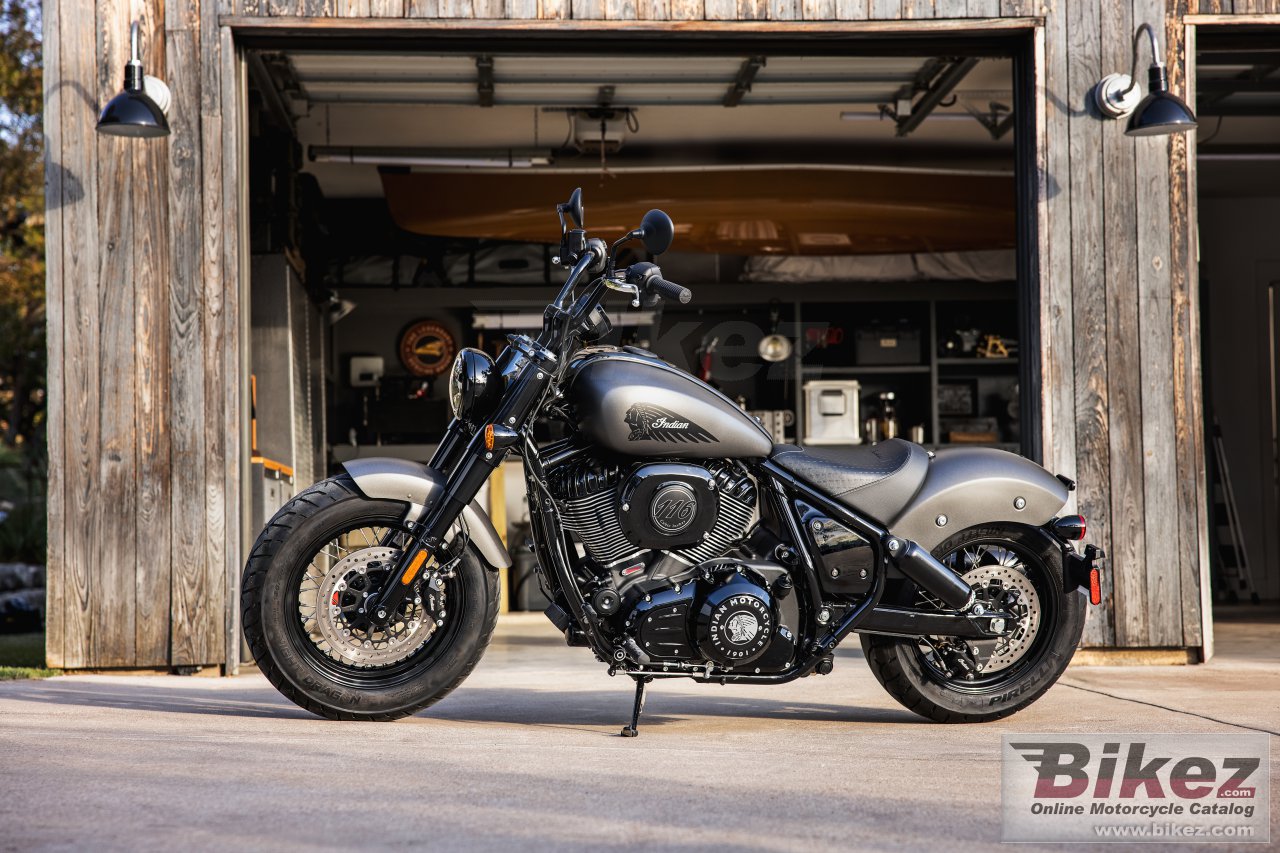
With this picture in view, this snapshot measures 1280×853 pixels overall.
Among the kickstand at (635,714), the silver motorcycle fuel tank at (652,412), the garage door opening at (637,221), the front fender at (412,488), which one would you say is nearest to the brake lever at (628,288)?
the silver motorcycle fuel tank at (652,412)

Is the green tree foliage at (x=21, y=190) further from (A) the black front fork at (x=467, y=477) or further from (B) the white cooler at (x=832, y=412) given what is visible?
(A) the black front fork at (x=467, y=477)

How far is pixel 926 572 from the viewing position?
142 inches

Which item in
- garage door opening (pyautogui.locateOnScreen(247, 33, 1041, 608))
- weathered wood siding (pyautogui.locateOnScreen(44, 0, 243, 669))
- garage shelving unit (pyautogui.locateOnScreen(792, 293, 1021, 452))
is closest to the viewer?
weathered wood siding (pyautogui.locateOnScreen(44, 0, 243, 669))

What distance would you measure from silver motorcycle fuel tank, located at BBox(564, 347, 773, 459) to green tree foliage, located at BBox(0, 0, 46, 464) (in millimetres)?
9192

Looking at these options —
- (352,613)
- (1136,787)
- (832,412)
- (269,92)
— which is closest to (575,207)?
(352,613)

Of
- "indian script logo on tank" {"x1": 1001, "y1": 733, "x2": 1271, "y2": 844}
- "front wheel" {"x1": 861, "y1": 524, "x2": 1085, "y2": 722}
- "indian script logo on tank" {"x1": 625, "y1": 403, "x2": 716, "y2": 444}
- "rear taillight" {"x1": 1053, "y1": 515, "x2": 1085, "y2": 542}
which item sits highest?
"indian script logo on tank" {"x1": 625, "y1": 403, "x2": 716, "y2": 444}

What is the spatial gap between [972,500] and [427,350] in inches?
272

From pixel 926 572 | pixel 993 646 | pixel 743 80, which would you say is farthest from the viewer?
pixel 743 80

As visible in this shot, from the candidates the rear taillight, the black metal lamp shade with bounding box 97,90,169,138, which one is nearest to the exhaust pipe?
the rear taillight

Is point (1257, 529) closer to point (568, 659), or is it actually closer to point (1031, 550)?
point (568, 659)

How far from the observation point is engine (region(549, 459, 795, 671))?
3418 mm

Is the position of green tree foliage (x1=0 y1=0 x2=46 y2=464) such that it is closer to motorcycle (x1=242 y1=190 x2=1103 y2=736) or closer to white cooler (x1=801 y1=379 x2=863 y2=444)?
white cooler (x1=801 y1=379 x2=863 y2=444)

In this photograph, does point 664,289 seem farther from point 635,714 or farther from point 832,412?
point 832,412

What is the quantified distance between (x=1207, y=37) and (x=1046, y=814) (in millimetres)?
4063
